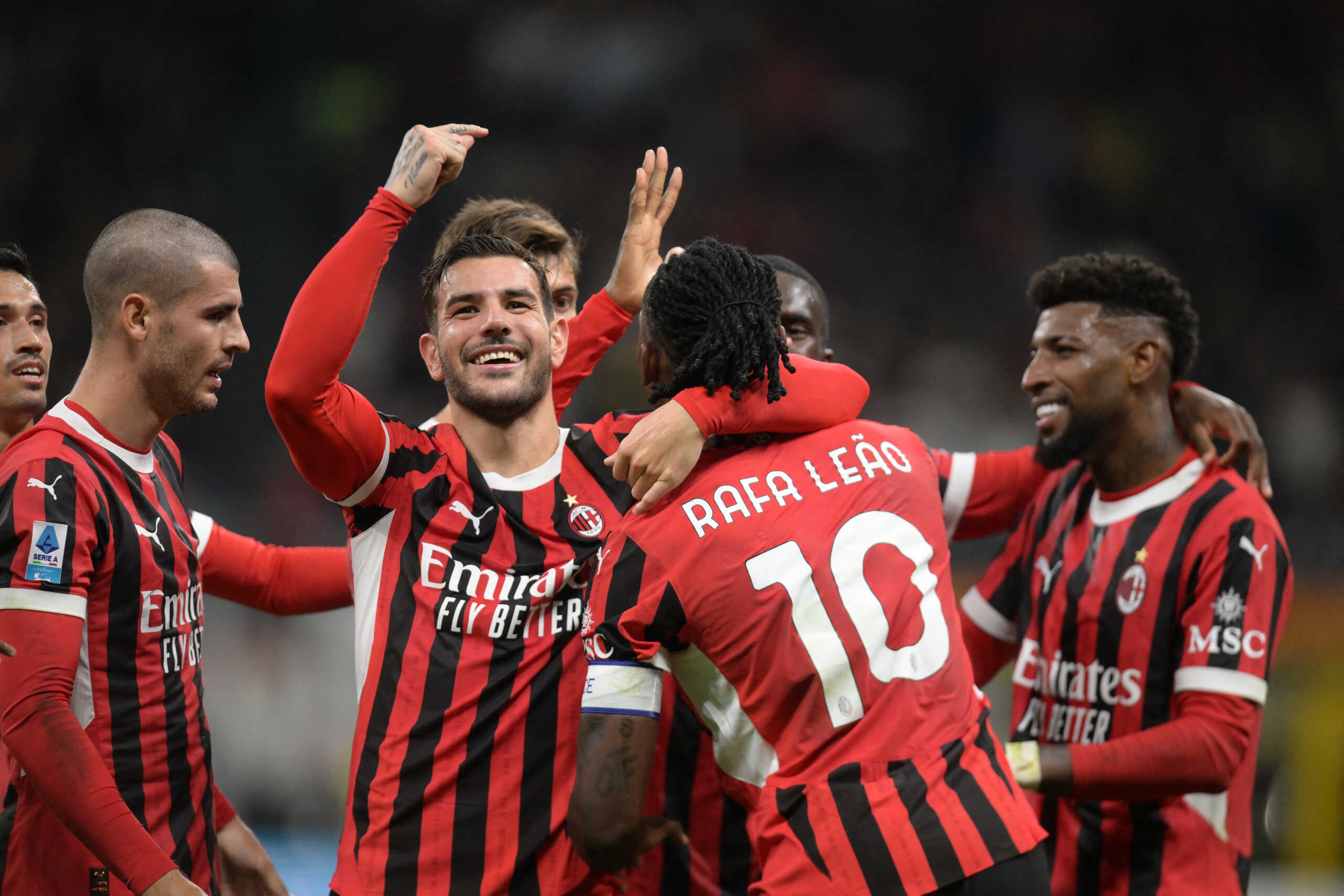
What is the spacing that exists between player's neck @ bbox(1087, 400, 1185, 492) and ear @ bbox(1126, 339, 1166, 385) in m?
0.08

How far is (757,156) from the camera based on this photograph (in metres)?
9.94

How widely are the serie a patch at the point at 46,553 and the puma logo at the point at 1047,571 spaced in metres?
2.55

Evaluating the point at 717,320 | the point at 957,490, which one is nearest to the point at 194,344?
the point at 717,320

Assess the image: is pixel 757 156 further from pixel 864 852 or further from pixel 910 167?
pixel 864 852

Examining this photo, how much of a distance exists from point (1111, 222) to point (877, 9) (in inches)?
112

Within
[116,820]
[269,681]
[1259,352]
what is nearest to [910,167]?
[1259,352]

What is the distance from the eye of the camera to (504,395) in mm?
2764

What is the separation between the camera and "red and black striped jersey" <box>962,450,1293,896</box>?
305cm

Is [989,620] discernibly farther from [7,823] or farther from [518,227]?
[7,823]

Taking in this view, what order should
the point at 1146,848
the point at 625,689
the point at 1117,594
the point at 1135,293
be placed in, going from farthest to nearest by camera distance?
1. the point at 1135,293
2. the point at 1117,594
3. the point at 1146,848
4. the point at 625,689

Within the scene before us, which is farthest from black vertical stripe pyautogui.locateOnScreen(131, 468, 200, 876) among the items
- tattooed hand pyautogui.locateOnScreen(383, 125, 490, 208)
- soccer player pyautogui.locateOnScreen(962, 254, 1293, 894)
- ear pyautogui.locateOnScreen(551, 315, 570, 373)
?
soccer player pyautogui.locateOnScreen(962, 254, 1293, 894)

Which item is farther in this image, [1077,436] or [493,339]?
[1077,436]

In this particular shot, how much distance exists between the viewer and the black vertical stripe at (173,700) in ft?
9.00

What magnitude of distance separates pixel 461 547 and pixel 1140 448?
6.38 ft
